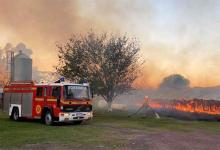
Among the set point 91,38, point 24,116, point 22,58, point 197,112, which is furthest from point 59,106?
point 22,58

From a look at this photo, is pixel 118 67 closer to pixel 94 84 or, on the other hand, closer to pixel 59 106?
pixel 94 84

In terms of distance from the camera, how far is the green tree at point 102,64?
37.5m

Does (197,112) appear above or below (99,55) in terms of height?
below

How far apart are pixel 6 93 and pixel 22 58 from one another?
36.3 meters

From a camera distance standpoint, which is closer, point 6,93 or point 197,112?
point 6,93

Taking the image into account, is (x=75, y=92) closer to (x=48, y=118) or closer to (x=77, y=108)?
(x=77, y=108)

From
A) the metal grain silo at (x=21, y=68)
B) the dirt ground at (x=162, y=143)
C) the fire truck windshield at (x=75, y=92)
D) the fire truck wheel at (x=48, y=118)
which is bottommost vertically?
the dirt ground at (x=162, y=143)

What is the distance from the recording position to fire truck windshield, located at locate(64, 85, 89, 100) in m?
22.9

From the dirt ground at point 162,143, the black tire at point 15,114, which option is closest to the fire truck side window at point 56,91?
the black tire at point 15,114

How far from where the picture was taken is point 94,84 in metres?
37.3

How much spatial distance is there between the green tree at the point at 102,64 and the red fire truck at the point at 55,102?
11.6m

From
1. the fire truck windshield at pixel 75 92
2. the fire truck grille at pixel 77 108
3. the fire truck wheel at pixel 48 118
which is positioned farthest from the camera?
the fire truck wheel at pixel 48 118

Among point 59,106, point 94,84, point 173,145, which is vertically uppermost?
point 94,84

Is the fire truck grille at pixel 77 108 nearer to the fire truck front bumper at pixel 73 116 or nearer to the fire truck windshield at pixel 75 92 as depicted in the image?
the fire truck front bumper at pixel 73 116
